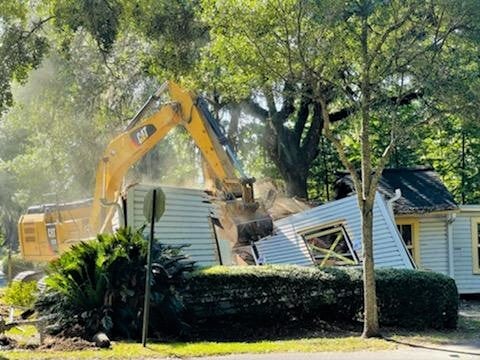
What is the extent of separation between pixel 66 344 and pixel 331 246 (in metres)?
10.8

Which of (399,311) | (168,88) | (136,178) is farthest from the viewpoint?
Answer: (136,178)

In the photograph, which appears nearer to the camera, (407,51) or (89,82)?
(407,51)

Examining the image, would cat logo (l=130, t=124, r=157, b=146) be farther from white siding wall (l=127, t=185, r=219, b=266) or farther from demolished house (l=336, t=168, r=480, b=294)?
demolished house (l=336, t=168, r=480, b=294)

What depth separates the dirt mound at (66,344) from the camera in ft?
32.9

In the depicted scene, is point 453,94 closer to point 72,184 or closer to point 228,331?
point 228,331

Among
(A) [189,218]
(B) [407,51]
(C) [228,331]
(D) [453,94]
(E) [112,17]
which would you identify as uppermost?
(E) [112,17]

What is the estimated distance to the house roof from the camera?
21531 mm

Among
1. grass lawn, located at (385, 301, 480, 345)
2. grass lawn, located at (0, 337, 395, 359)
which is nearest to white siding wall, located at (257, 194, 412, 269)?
grass lawn, located at (385, 301, 480, 345)

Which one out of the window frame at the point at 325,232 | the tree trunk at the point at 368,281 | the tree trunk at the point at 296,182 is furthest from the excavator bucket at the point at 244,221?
the tree trunk at the point at 296,182

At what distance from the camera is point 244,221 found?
15500 millimetres

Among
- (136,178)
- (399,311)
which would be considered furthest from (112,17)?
(136,178)

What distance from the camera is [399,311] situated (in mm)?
13547

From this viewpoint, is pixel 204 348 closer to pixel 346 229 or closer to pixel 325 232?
pixel 346 229

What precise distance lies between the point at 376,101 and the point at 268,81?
2.08 meters
